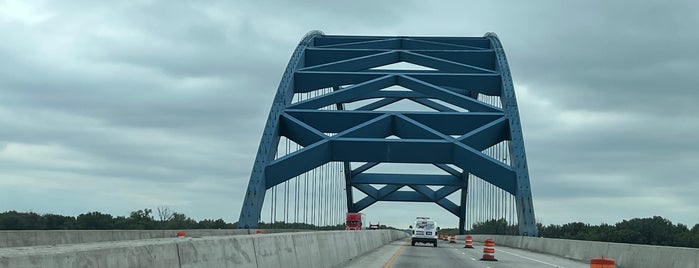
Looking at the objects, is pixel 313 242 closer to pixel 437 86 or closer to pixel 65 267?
pixel 65 267

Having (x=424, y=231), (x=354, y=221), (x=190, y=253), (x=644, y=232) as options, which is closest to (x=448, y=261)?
(x=190, y=253)

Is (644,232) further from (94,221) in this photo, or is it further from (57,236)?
(57,236)

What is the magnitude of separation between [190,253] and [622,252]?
19.4 m

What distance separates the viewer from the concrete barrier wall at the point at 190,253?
250 inches

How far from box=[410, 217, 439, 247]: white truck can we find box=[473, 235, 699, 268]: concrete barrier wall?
22.6ft

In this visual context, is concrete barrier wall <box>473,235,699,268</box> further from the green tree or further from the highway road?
the green tree

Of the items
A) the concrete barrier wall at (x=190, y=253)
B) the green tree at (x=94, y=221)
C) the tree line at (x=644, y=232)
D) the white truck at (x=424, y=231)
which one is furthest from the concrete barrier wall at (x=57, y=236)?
the tree line at (x=644, y=232)

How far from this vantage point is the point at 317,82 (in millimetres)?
48219

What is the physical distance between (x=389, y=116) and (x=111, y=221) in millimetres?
19760

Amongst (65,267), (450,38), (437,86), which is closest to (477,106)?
(437,86)

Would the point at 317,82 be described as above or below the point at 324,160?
above

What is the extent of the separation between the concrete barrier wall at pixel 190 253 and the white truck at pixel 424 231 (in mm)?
27861

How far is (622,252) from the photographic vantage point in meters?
25.6

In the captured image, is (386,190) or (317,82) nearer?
(317,82)
